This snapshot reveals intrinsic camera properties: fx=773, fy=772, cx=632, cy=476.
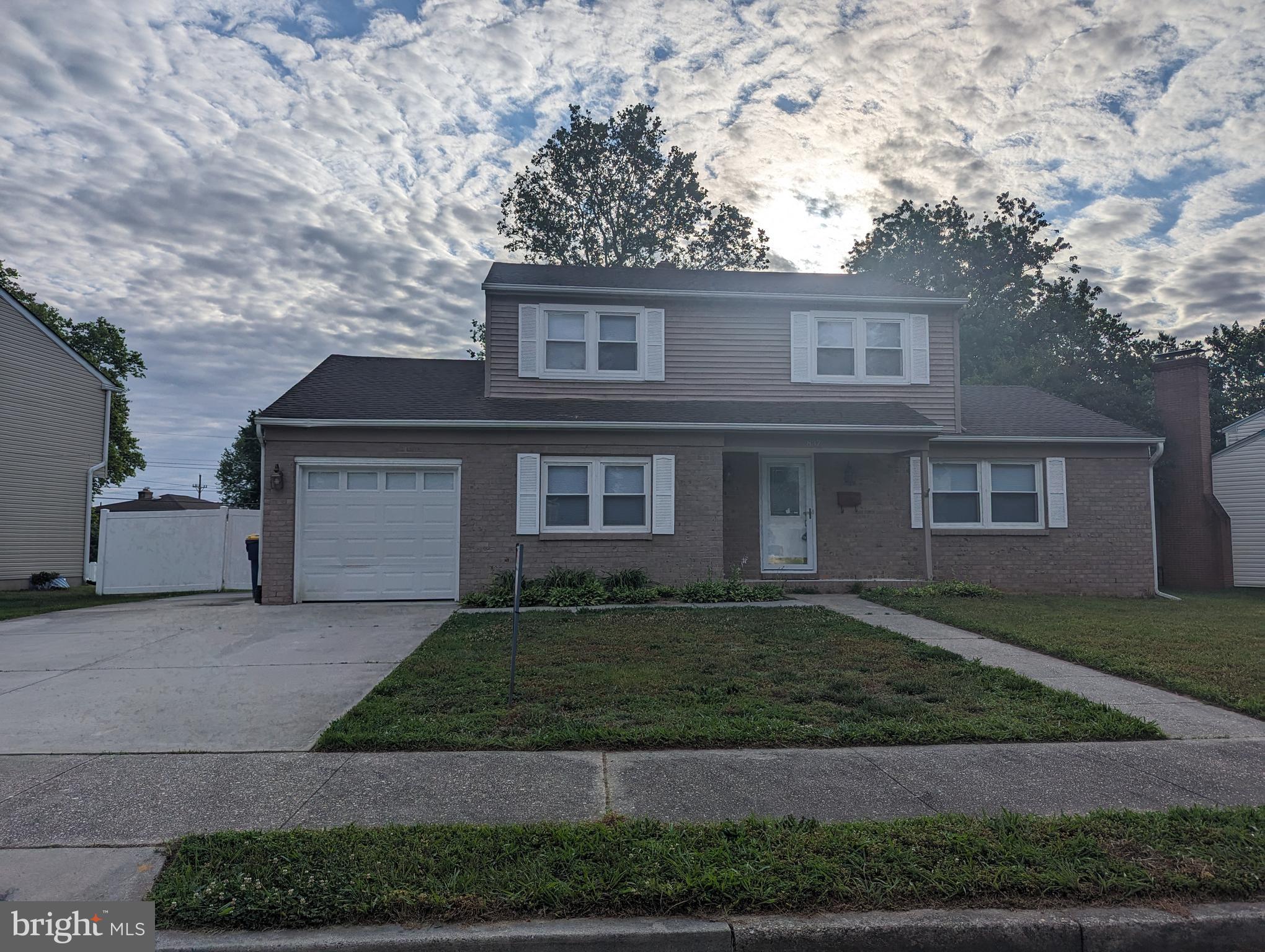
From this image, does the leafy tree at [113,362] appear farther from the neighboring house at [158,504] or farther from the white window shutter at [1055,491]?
the white window shutter at [1055,491]

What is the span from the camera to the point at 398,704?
5812mm

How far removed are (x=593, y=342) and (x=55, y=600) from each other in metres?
11.6

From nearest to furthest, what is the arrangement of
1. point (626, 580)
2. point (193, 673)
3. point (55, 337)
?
point (193, 673) < point (626, 580) < point (55, 337)

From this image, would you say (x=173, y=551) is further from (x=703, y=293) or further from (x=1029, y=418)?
(x=1029, y=418)

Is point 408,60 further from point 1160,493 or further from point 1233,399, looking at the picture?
point 1233,399

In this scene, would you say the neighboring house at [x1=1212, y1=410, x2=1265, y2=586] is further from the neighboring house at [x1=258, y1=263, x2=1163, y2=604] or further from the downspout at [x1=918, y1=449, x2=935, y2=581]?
the downspout at [x1=918, y1=449, x2=935, y2=581]

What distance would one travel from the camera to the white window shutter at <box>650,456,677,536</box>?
42.3ft

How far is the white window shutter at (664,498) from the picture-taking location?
1289 centimetres

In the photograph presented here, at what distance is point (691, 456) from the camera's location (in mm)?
13055

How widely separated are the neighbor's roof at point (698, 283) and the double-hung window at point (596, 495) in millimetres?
3233

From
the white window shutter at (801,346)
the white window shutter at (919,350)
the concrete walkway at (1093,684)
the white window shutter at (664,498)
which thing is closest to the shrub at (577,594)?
the white window shutter at (664,498)

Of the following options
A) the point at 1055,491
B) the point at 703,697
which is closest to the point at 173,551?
the point at 703,697

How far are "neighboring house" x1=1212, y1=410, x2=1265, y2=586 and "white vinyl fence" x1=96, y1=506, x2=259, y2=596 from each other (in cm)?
2364

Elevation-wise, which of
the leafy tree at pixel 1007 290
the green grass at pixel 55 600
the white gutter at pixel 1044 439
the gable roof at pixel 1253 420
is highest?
the leafy tree at pixel 1007 290
